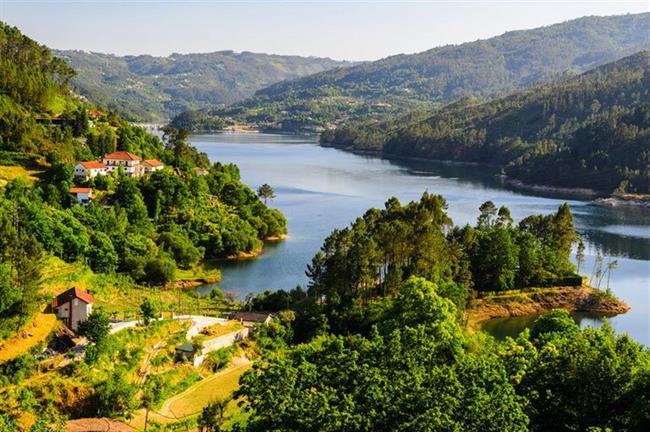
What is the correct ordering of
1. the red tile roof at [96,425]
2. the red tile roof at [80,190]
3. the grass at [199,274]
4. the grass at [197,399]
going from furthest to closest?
the red tile roof at [80,190] < the grass at [199,274] < the grass at [197,399] < the red tile roof at [96,425]

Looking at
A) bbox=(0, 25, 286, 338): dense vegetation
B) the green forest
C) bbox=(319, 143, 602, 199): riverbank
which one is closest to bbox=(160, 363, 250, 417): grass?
the green forest

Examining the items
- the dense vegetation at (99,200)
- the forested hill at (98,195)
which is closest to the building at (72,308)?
the dense vegetation at (99,200)

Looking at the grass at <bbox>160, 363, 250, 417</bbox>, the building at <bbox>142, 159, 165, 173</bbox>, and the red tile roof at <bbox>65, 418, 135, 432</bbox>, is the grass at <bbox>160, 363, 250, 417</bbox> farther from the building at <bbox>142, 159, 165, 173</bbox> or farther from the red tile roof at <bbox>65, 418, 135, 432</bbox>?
the building at <bbox>142, 159, 165, 173</bbox>

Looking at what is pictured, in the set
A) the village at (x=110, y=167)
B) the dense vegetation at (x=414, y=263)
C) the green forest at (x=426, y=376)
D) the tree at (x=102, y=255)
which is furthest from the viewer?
the village at (x=110, y=167)

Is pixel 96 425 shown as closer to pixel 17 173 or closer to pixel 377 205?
pixel 17 173

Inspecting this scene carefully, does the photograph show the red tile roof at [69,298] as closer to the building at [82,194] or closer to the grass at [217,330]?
the grass at [217,330]
